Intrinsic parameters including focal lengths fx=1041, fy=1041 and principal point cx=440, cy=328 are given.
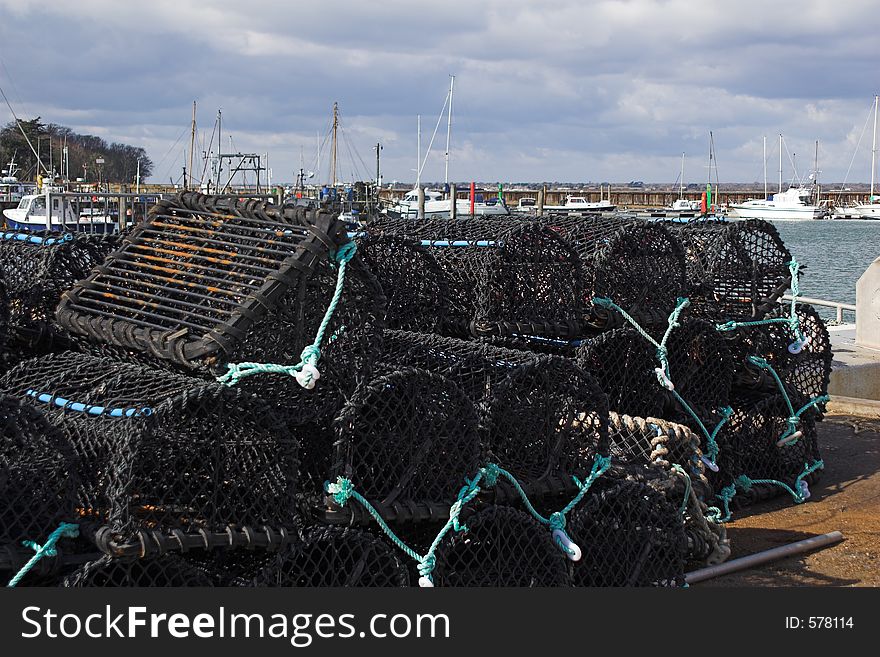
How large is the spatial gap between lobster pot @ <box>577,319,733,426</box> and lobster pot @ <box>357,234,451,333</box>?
0.79m

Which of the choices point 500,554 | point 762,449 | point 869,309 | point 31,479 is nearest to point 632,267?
point 762,449

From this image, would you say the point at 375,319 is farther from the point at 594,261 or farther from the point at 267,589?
the point at 594,261

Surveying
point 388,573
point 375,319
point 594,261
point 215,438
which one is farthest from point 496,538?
point 594,261

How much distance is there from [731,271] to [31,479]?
4.52 m

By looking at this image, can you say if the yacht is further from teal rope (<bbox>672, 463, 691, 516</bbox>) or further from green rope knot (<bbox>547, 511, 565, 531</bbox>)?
green rope knot (<bbox>547, 511, 565, 531</bbox>)

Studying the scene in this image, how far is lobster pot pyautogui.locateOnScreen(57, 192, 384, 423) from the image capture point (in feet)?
11.0

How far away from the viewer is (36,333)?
4160 mm

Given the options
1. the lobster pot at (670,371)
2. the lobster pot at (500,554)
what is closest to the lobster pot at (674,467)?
the lobster pot at (670,371)

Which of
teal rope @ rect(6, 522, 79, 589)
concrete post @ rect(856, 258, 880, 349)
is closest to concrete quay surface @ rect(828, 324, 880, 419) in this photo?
concrete post @ rect(856, 258, 880, 349)

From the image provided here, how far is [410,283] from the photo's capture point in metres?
5.11

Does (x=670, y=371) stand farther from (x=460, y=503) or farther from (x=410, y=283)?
(x=460, y=503)

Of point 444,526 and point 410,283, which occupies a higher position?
point 410,283

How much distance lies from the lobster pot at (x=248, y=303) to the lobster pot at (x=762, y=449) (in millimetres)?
3111

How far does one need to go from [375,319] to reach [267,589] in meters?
1.07
